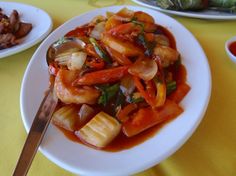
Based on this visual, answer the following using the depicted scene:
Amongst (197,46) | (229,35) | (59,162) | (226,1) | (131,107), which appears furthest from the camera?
(226,1)

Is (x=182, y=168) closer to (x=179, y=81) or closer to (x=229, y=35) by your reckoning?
(x=179, y=81)

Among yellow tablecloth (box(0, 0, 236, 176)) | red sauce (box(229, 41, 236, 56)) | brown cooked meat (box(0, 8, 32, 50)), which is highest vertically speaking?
red sauce (box(229, 41, 236, 56))

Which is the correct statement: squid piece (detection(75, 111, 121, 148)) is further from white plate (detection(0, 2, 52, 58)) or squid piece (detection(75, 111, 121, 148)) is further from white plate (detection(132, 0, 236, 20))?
white plate (detection(132, 0, 236, 20))

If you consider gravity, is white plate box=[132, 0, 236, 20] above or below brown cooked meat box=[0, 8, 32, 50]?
above

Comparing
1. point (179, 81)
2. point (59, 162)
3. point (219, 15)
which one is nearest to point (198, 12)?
point (219, 15)

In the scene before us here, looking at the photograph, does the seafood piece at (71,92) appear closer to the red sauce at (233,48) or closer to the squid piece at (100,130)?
the squid piece at (100,130)

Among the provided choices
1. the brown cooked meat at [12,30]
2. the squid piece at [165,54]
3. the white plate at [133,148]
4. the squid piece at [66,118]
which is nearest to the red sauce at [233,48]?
the white plate at [133,148]

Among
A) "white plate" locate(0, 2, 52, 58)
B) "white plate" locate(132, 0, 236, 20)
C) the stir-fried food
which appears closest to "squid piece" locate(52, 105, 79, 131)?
the stir-fried food
